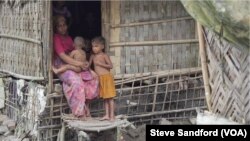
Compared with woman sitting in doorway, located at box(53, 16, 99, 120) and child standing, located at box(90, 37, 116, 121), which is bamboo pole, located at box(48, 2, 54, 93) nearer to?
woman sitting in doorway, located at box(53, 16, 99, 120)

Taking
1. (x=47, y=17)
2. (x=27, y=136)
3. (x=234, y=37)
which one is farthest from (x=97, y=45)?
(x=234, y=37)

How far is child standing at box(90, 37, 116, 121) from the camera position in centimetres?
769

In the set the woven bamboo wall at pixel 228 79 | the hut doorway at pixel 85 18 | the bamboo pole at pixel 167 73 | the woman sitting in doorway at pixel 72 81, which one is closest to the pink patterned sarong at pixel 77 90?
the woman sitting in doorway at pixel 72 81

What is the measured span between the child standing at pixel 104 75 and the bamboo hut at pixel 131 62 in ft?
0.99

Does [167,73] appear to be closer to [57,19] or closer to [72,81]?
[72,81]

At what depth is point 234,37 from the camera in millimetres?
4234

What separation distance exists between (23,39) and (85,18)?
242 cm

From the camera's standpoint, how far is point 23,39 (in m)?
8.33

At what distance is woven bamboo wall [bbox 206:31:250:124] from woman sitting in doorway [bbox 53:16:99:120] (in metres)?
2.83

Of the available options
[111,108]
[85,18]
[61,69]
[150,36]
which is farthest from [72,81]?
[85,18]

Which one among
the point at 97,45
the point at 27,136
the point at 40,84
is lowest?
the point at 27,136

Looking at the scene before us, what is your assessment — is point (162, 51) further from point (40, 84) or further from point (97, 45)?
point (40, 84)

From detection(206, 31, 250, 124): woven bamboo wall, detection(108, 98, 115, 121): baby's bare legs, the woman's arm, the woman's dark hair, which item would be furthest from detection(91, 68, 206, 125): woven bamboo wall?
detection(206, 31, 250, 124): woven bamboo wall

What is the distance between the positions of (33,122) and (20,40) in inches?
52.5
